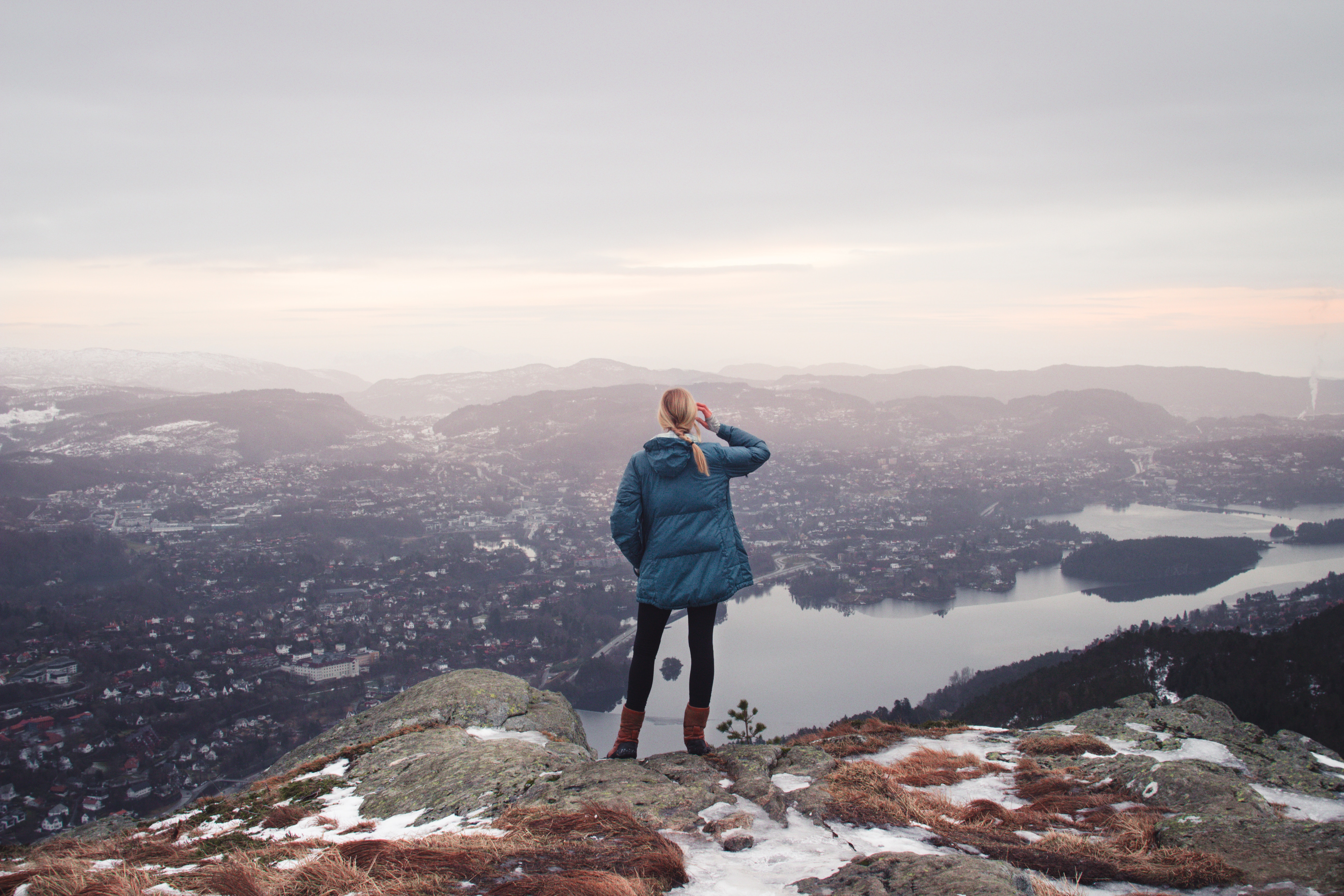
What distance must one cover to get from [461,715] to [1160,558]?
67.7m

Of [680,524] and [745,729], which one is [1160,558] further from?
[680,524]

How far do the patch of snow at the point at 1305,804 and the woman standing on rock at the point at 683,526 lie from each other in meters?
3.46

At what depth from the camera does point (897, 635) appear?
42094 millimetres

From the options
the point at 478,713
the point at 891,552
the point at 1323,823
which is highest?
the point at 1323,823

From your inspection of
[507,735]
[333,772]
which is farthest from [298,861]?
[507,735]

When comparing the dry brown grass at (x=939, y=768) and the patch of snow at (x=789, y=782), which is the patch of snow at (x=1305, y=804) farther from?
the patch of snow at (x=789, y=782)

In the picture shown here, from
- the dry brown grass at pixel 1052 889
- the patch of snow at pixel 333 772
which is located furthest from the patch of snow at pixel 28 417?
the dry brown grass at pixel 1052 889

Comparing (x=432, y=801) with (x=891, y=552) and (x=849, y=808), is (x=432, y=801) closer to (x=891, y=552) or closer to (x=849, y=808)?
(x=849, y=808)

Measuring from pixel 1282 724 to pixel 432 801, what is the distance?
3157 cm

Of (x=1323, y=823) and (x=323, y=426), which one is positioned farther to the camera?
(x=323, y=426)

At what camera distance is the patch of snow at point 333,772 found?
5055mm

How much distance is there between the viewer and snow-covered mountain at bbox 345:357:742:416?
169 metres

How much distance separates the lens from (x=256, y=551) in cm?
5475

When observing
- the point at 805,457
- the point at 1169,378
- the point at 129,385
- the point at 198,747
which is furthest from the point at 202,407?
the point at 1169,378
